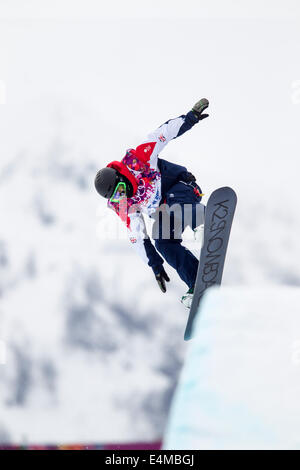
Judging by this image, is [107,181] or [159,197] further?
[159,197]

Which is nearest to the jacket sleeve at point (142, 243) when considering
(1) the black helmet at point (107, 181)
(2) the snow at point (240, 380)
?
(1) the black helmet at point (107, 181)

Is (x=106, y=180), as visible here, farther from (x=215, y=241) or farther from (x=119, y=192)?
(x=215, y=241)

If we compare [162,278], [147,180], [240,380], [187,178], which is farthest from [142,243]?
[240,380]

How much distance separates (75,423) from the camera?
7044 centimetres

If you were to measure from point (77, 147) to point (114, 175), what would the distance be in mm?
46661

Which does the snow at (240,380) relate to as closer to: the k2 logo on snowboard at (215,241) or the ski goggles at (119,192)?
the k2 logo on snowboard at (215,241)

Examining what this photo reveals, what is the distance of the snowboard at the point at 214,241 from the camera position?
5742 millimetres

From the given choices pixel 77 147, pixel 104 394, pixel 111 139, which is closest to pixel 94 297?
pixel 104 394

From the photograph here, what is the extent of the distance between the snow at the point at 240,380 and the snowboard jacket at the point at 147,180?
3442 millimetres

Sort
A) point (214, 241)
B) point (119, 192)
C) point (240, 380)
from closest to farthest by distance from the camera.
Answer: point (240, 380), point (214, 241), point (119, 192)

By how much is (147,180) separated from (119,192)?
0.42 metres

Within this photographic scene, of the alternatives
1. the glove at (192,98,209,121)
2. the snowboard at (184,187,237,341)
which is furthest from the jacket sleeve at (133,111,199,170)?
the snowboard at (184,187,237,341)

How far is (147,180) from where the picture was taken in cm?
631
